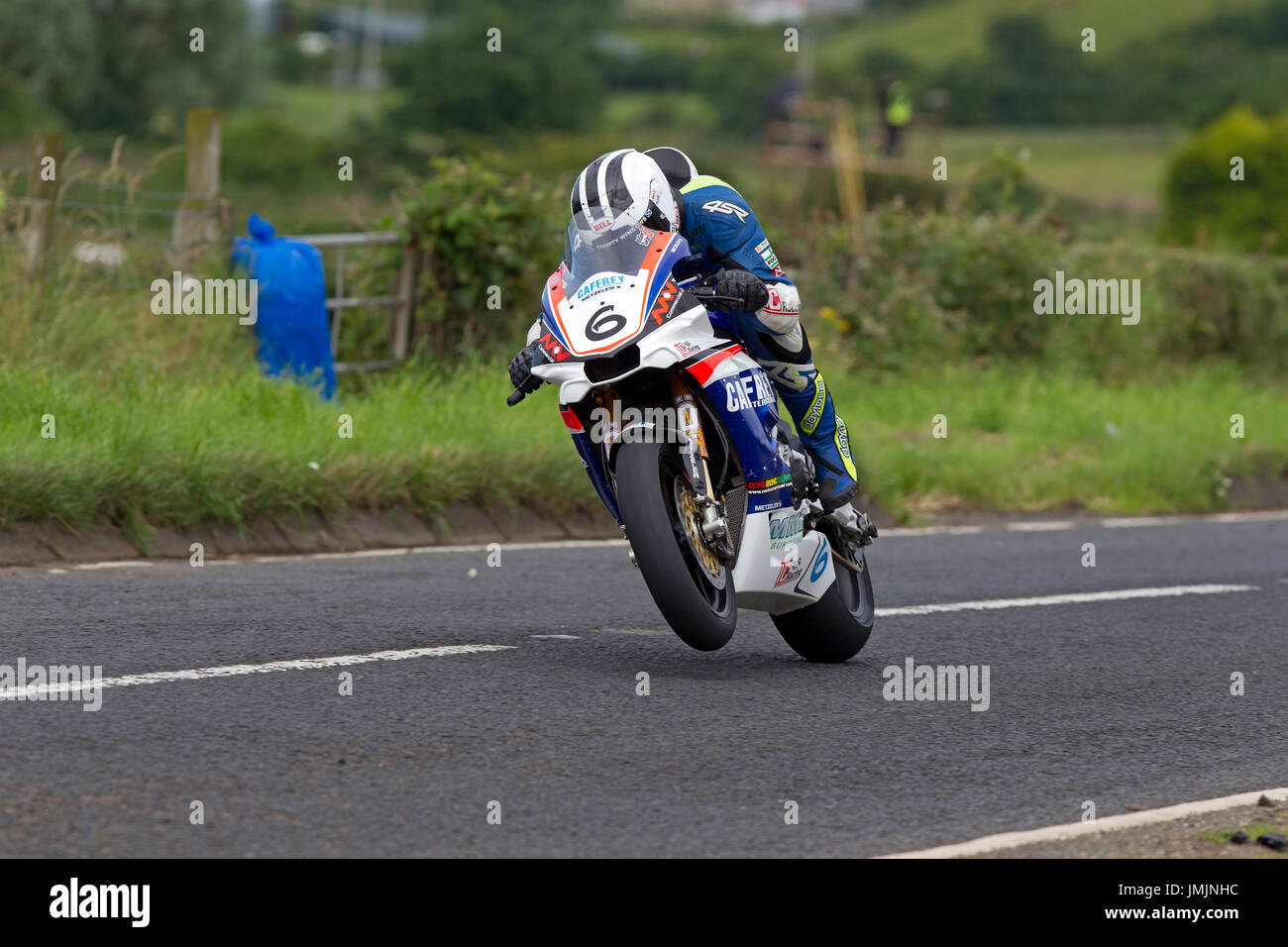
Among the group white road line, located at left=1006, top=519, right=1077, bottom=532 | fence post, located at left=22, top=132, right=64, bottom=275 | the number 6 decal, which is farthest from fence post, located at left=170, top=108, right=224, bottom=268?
the number 6 decal

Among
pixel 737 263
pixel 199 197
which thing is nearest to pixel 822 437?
pixel 737 263

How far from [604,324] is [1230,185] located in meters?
34.3

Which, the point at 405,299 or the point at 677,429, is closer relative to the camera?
the point at 677,429

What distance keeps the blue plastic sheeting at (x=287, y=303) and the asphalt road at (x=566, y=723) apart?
378 cm

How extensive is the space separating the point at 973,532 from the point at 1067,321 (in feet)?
25.1

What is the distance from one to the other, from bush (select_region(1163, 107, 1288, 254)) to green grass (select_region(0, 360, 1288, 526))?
65.2 ft

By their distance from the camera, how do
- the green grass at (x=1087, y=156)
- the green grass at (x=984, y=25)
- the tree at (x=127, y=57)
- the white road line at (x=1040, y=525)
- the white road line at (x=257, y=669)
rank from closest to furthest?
1. the white road line at (x=257, y=669)
2. the white road line at (x=1040, y=525)
3. the tree at (x=127, y=57)
4. the green grass at (x=1087, y=156)
5. the green grass at (x=984, y=25)

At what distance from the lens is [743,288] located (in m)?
6.32

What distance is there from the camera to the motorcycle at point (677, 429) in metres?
6.13

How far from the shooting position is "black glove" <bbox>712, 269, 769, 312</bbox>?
632 cm

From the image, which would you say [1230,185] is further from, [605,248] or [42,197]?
[605,248]

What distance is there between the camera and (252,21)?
2970 inches

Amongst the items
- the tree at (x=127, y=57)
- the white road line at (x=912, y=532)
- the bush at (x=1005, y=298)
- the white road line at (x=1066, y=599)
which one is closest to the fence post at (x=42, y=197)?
the white road line at (x=912, y=532)

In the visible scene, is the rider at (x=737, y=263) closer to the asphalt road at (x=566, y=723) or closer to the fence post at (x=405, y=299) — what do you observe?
the asphalt road at (x=566, y=723)
